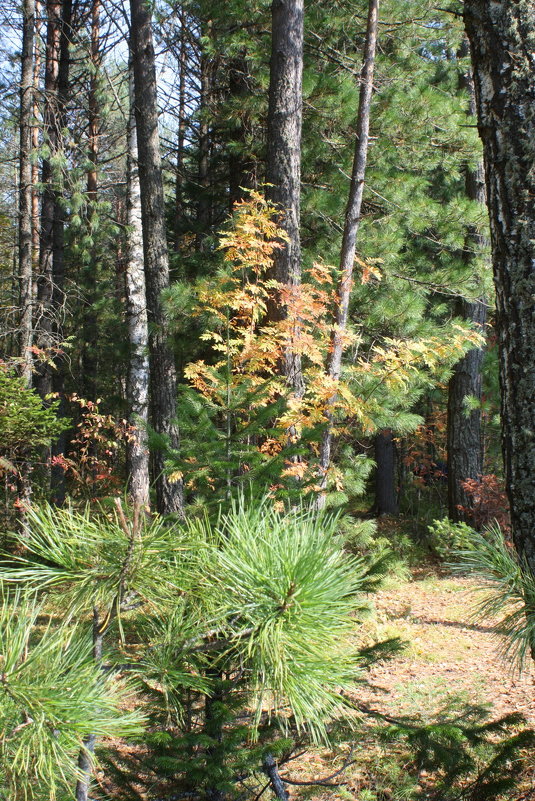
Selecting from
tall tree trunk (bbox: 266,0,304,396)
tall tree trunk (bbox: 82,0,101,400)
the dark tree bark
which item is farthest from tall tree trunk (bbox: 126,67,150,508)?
the dark tree bark

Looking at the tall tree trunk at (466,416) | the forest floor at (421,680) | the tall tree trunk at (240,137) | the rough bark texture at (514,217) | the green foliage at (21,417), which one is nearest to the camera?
the rough bark texture at (514,217)

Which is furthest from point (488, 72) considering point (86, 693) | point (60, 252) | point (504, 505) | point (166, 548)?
point (60, 252)

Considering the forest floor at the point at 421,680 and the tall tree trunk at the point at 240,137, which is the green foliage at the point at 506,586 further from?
the tall tree trunk at the point at 240,137

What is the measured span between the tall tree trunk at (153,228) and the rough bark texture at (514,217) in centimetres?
570

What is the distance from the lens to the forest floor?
317 centimetres

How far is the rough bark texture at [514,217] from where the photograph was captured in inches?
82.2

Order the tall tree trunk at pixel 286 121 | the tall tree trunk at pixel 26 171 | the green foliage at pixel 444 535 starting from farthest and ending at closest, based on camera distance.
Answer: the tall tree trunk at pixel 26 171
the green foliage at pixel 444 535
the tall tree trunk at pixel 286 121

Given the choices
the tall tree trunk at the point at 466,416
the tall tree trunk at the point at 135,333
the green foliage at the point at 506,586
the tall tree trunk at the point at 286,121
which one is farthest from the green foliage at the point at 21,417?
the tall tree trunk at the point at 466,416

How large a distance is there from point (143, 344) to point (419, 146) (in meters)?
4.92

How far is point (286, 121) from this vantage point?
20.4ft

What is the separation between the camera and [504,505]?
8.43m

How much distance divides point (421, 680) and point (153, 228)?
6.00m

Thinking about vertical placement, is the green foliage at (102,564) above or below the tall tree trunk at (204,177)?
below

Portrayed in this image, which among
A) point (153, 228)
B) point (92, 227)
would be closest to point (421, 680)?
point (153, 228)
